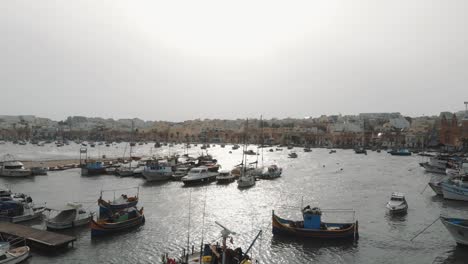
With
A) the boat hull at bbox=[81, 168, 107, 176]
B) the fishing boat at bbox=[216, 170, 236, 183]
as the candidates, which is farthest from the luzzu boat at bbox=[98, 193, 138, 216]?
the boat hull at bbox=[81, 168, 107, 176]

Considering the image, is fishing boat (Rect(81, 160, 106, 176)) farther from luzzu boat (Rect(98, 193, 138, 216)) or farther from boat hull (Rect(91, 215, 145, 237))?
boat hull (Rect(91, 215, 145, 237))

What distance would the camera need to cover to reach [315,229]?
21.3m

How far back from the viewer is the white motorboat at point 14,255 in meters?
16.4

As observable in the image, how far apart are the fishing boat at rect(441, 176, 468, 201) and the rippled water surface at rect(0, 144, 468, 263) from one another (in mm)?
839

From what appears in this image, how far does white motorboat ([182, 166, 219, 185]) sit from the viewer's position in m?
42.2

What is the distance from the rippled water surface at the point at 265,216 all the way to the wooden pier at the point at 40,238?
0.60 m

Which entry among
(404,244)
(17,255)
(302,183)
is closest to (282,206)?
(404,244)

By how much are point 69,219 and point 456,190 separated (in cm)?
3081

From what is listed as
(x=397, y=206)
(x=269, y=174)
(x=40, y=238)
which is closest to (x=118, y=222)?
(x=40, y=238)

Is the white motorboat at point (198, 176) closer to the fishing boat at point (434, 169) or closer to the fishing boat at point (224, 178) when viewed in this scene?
the fishing boat at point (224, 178)

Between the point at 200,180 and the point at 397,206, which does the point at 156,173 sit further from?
the point at 397,206

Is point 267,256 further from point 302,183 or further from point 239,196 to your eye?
point 302,183

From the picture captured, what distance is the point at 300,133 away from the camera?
516 feet

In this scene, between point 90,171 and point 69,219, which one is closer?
point 69,219
